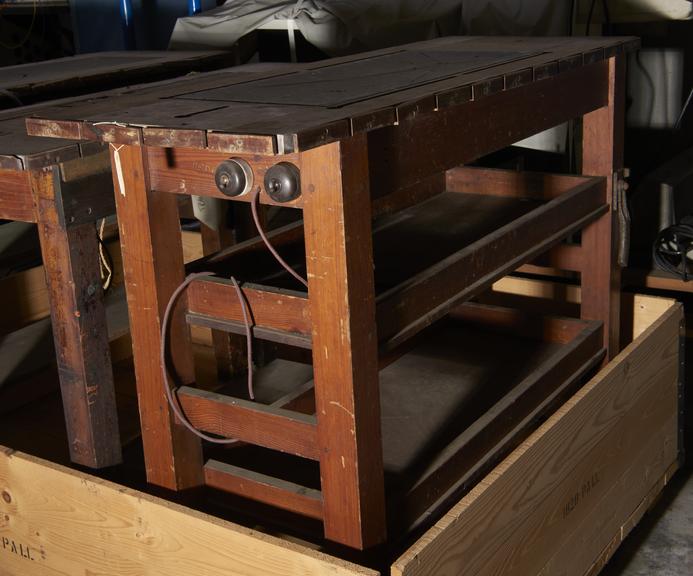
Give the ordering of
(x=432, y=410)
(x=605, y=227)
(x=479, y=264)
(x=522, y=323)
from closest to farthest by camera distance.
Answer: (x=479, y=264)
(x=432, y=410)
(x=605, y=227)
(x=522, y=323)

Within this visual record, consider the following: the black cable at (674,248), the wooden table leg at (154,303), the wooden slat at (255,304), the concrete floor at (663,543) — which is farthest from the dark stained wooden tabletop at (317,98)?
the concrete floor at (663,543)

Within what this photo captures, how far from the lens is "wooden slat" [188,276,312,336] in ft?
5.21

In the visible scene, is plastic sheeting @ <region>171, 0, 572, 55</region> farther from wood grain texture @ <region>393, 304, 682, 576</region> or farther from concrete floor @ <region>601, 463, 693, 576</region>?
concrete floor @ <region>601, 463, 693, 576</region>

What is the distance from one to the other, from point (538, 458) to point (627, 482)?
527mm

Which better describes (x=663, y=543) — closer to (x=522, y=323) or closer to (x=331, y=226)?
(x=522, y=323)

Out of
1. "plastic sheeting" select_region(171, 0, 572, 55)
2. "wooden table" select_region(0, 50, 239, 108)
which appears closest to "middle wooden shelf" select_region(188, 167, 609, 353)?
"wooden table" select_region(0, 50, 239, 108)

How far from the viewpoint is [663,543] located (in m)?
2.20

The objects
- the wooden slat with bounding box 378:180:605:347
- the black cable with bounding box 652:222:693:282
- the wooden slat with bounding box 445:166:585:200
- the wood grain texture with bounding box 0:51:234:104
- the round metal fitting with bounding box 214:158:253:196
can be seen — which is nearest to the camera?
the round metal fitting with bounding box 214:158:253:196

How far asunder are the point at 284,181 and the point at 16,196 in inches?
23.9

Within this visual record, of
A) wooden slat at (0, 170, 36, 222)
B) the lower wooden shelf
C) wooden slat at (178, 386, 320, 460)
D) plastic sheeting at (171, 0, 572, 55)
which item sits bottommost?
the lower wooden shelf

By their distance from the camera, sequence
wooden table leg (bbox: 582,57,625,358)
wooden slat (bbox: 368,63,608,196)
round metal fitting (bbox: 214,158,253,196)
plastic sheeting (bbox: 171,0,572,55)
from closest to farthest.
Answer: round metal fitting (bbox: 214,158,253,196) → wooden slat (bbox: 368,63,608,196) → wooden table leg (bbox: 582,57,625,358) → plastic sheeting (bbox: 171,0,572,55)

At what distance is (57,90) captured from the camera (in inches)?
102

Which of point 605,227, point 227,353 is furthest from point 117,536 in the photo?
point 605,227

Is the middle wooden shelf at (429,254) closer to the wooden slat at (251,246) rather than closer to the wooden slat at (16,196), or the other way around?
the wooden slat at (251,246)
